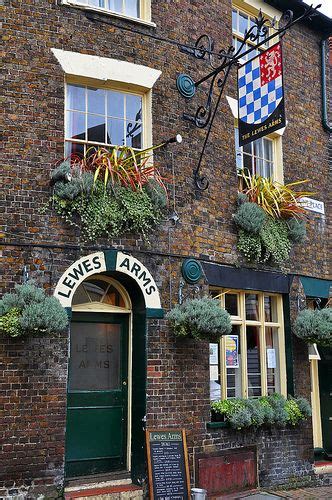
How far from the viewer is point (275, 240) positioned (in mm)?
10094

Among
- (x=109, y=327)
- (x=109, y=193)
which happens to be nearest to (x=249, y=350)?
(x=109, y=327)

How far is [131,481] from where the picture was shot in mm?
8117

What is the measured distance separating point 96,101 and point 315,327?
16.6 ft

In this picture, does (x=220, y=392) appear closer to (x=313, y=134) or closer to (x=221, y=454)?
(x=221, y=454)

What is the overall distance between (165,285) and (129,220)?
1097 millimetres

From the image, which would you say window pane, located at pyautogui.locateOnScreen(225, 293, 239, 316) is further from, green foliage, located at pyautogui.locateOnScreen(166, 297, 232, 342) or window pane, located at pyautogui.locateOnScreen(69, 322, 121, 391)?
window pane, located at pyautogui.locateOnScreen(69, 322, 121, 391)

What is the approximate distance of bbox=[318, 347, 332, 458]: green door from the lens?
11.1 m

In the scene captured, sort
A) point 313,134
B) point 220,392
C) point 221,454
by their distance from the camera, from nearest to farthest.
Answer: point 221,454 < point 220,392 < point 313,134

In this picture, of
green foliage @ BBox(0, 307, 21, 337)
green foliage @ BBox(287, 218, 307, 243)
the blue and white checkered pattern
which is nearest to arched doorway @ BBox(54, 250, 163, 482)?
green foliage @ BBox(0, 307, 21, 337)

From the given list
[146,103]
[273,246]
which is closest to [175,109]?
[146,103]

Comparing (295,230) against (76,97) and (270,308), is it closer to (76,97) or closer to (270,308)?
(270,308)

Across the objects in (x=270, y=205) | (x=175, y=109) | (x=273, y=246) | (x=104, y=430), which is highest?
(x=175, y=109)

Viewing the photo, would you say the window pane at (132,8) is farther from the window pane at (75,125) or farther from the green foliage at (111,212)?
the green foliage at (111,212)

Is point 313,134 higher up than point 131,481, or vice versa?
point 313,134
